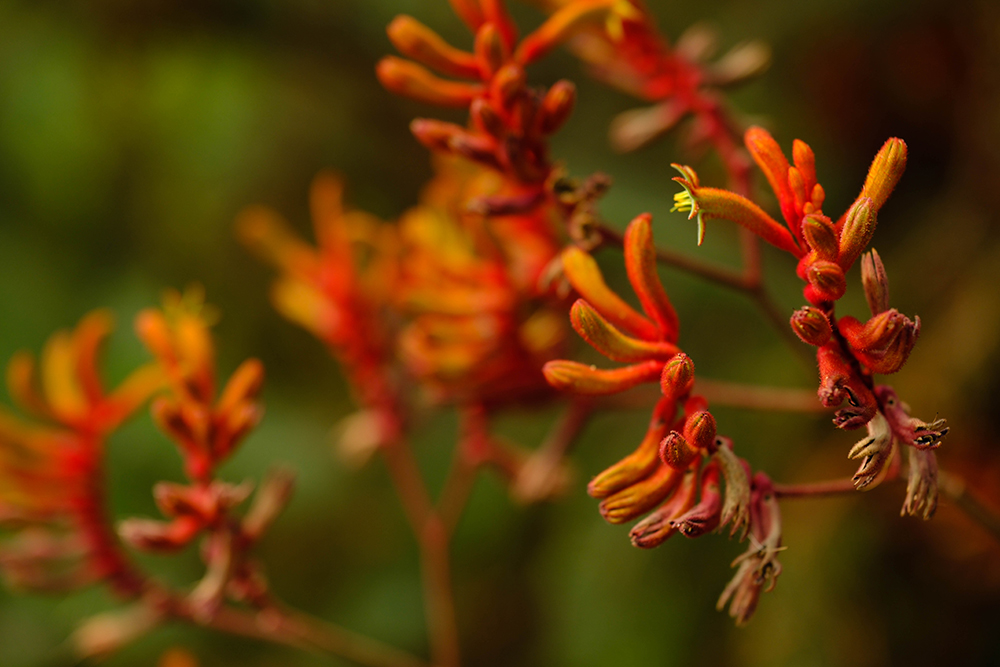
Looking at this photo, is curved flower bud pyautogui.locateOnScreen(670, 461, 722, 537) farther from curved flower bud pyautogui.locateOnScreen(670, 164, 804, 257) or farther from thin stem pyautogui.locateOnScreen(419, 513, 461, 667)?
thin stem pyautogui.locateOnScreen(419, 513, 461, 667)

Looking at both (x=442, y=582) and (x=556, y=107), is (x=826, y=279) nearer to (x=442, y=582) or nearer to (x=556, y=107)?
(x=556, y=107)

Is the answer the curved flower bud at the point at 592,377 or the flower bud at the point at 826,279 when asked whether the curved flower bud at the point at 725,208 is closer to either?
the flower bud at the point at 826,279

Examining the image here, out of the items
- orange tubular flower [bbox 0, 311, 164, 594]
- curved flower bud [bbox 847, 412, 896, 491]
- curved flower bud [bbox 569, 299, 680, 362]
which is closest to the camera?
curved flower bud [bbox 847, 412, 896, 491]

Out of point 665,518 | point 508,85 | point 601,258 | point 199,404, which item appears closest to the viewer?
point 665,518

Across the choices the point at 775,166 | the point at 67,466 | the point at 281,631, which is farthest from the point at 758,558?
the point at 67,466

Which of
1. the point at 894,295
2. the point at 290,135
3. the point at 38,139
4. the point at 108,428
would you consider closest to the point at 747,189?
the point at 894,295

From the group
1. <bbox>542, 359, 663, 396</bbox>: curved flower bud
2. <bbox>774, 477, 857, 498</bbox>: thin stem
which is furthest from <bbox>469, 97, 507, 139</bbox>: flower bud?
<bbox>774, 477, 857, 498</bbox>: thin stem

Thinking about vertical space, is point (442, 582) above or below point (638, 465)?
below
